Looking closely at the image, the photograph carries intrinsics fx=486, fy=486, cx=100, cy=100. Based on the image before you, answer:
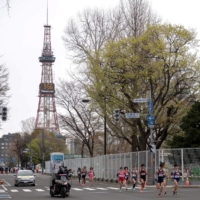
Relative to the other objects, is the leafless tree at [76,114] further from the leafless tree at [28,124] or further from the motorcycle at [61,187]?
the leafless tree at [28,124]

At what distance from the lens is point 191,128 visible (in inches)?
1713

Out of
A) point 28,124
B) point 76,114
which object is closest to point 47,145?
point 28,124

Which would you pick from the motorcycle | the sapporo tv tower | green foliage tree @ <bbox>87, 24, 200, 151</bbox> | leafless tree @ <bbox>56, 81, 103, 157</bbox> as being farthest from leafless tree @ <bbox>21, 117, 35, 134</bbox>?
the motorcycle

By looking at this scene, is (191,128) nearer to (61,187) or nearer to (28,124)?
(61,187)

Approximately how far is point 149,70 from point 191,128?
21.9ft

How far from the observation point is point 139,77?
4206cm

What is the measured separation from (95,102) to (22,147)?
8373cm

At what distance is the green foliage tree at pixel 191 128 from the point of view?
1708 inches

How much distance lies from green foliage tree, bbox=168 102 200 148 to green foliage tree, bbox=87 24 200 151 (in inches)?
44.3

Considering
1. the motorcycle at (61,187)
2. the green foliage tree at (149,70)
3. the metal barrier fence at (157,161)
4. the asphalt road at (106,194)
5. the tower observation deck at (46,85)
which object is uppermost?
the tower observation deck at (46,85)

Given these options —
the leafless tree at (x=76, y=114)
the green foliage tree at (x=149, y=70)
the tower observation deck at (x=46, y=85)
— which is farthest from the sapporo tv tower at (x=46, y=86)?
the green foliage tree at (x=149, y=70)

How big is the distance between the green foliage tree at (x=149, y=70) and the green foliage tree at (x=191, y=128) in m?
1.13

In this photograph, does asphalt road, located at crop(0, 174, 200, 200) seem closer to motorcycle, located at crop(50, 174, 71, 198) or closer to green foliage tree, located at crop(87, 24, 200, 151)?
motorcycle, located at crop(50, 174, 71, 198)

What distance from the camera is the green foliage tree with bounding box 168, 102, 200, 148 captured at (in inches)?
1708
